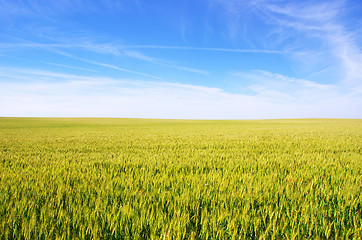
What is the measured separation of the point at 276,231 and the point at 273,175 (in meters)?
2.35

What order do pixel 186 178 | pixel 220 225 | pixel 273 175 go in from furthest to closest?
pixel 273 175
pixel 186 178
pixel 220 225

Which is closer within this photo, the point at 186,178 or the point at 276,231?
the point at 276,231

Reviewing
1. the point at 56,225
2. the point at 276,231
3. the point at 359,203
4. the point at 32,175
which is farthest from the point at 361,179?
the point at 32,175

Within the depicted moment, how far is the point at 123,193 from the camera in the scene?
304 centimetres

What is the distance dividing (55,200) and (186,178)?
7.09 feet

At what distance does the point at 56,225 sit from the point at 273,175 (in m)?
3.90

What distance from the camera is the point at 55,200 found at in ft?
9.04

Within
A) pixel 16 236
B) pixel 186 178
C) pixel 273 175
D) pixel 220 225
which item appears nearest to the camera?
pixel 16 236

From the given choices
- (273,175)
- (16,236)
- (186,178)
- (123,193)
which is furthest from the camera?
(273,175)

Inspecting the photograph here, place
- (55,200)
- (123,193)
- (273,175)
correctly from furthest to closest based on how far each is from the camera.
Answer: (273,175)
(123,193)
(55,200)

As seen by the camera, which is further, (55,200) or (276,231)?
(55,200)

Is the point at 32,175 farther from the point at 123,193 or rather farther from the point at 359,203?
the point at 359,203

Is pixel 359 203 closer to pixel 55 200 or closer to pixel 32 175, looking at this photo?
pixel 55 200

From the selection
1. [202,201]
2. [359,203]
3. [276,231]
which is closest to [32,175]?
[202,201]
